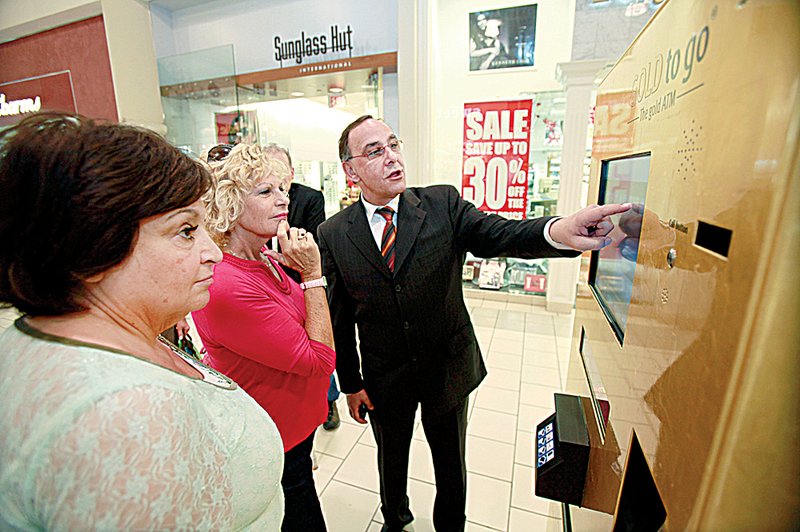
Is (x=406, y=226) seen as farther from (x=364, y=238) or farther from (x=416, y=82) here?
(x=416, y=82)

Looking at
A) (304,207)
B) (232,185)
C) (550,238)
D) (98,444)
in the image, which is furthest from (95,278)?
(304,207)

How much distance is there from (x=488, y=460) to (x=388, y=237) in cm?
170

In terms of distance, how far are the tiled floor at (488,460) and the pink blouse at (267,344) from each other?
1.04 m

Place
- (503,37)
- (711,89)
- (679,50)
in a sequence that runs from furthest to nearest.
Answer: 1. (503,37)
2. (679,50)
3. (711,89)

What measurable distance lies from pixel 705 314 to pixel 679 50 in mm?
391

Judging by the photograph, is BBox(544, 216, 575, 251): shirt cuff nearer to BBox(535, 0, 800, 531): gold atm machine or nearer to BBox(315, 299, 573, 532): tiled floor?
BBox(535, 0, 800, 531): gold atm machine

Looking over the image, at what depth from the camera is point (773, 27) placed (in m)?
0.34

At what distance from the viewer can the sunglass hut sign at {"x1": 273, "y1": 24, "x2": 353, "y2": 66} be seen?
429cm

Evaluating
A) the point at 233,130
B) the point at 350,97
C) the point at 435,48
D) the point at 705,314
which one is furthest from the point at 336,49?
the point at 705,314

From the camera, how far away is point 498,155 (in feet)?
15.6

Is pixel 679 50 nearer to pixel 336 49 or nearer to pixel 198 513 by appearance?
pixel 198 513

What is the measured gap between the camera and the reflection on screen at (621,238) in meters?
0.77

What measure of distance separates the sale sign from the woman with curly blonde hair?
12.5ft

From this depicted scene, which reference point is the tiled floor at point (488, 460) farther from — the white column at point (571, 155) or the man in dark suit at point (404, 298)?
the white column at point (571, 155)
